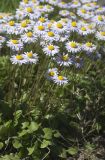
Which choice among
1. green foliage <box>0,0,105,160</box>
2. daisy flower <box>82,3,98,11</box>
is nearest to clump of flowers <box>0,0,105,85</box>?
green foliage <box>0,0,105,160</box>

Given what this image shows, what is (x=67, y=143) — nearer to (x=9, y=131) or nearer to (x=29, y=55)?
(x=9, y=131)

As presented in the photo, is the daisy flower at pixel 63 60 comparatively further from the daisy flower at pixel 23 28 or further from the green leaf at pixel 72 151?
the green leaf at pixel 72 151

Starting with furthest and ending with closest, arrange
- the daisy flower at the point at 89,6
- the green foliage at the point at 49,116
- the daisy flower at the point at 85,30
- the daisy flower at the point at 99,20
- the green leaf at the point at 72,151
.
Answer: the daisy flower at the point at 89,6 < the daisy flower at the point at 99,20 < the daisy flower at the point at 85,30 < the green leaf at the point at 72,151 < the green foliage at the point at 49,116

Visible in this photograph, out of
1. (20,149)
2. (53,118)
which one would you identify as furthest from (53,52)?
(20,149)

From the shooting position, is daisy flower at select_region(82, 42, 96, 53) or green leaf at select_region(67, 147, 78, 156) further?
daisy flower at select_region(82, 42, 96, 53)

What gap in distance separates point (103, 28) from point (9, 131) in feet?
6.14

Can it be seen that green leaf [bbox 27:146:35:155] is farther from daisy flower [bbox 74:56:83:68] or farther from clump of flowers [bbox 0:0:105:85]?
daisy flower [bbox 74:56:83:68]

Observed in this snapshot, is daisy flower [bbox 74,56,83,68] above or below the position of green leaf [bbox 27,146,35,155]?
above

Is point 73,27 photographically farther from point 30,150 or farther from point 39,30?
point 30,150

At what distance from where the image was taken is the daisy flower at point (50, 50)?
14.2 feet

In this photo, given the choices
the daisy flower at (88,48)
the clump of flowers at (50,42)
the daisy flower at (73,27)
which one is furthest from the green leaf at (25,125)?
the daisy flower at (73,27)

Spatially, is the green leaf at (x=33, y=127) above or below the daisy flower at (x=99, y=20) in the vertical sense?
below

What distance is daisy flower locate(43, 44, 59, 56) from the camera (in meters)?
4.34

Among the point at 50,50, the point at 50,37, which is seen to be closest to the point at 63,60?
the point at 50,50
